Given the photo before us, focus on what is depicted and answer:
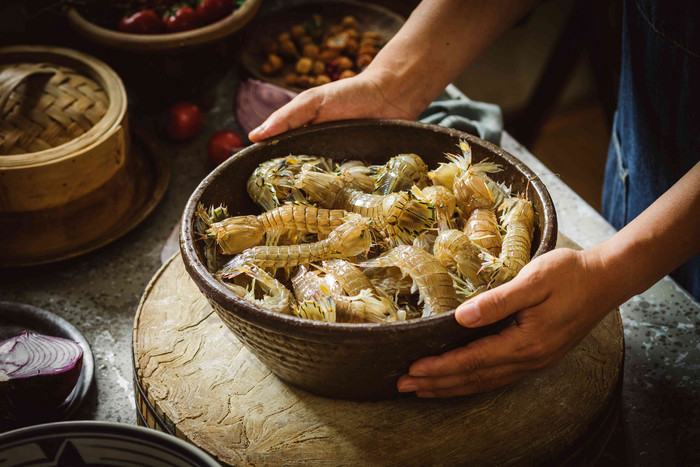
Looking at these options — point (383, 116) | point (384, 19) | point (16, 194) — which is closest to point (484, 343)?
point (383, 116)

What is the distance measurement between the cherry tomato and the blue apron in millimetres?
1682

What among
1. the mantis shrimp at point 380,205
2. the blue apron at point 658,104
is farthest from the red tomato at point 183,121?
the blue apron at point 658,104

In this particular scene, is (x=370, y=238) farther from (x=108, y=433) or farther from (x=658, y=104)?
(x=658, y=104)

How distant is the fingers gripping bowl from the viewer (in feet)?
3.47

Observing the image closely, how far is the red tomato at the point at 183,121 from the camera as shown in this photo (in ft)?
7.93

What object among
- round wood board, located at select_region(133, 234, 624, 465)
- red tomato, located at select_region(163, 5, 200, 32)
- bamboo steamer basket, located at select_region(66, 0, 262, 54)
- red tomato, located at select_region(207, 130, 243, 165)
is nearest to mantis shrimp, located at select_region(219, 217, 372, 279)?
round wood board, located at select_region(133, 234, 624, 465)

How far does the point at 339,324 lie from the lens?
1.04m

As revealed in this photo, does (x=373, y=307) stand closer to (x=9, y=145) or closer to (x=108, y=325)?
(x=108, y=325)

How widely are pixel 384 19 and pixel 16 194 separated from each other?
6.28 ft

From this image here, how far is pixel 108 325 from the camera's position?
5.68 feet

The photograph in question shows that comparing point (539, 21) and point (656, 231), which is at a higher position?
point (656, 231)

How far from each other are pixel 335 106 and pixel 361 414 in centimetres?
83

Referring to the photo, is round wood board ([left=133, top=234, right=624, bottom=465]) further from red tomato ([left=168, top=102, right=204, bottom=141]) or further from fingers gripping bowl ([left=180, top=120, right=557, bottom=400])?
red tomato ([left=168, top=102, right=204, bottom=141])

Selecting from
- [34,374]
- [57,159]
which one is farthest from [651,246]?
[57,159]
